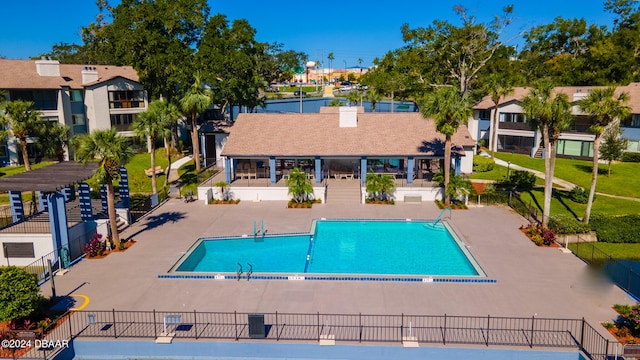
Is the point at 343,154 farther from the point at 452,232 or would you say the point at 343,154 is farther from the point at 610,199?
the point at 610,199

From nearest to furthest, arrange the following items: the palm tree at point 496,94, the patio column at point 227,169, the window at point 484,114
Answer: the patio column at point 227,169 → the palm tree at point 496,94 → the window at point 484,114

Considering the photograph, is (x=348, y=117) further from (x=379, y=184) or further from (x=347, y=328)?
(x=347, y=328)

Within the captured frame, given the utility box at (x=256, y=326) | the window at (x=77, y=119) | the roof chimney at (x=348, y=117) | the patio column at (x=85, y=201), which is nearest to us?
the utility box at (x=256, y=326)

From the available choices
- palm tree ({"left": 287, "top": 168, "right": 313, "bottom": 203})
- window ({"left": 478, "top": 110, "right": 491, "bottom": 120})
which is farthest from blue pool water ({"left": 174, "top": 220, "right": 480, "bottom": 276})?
window ({"left": 478, "top": 110, "right": 491, "bottom": 120})

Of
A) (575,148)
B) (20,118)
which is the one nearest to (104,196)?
(20,118)

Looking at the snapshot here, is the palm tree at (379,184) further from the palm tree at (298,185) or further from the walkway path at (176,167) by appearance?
the walkway path at (176,167)

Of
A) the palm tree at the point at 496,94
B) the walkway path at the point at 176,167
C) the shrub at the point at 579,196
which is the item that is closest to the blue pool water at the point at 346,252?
the shrub at the point at 579,196

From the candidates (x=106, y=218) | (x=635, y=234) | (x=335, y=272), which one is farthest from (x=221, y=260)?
(x=635, y=234)
